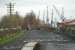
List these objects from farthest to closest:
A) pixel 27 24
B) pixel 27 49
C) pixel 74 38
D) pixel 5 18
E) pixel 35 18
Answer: pixel 35 18 → pixel 27 24 → pixel 5 18 → pixel 74 38 → pixel 27 49

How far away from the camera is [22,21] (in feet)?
500

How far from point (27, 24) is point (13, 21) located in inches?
1071

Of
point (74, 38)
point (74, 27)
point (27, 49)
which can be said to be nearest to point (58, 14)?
point (74, 27)

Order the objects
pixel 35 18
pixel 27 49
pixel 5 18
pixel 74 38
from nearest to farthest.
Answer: pixel 27 49, pixel 74 38, pixel 5 18, pixel 35 18

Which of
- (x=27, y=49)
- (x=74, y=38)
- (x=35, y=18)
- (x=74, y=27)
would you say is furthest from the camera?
(x=35, y=18)

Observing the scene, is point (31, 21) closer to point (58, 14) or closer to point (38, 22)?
point (38, 22)

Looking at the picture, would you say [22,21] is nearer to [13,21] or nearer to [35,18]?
[35,18]

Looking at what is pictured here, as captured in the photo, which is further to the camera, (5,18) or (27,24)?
(27,24)

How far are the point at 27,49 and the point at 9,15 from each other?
4645 inches

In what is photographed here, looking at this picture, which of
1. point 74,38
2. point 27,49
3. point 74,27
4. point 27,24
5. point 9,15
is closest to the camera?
point 27,49

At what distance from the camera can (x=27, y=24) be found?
15238 centimetres

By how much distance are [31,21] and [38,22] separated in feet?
18.3

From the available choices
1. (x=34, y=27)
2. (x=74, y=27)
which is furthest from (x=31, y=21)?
(x=74, y=27)

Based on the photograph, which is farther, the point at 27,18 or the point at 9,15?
the point at 27,18
